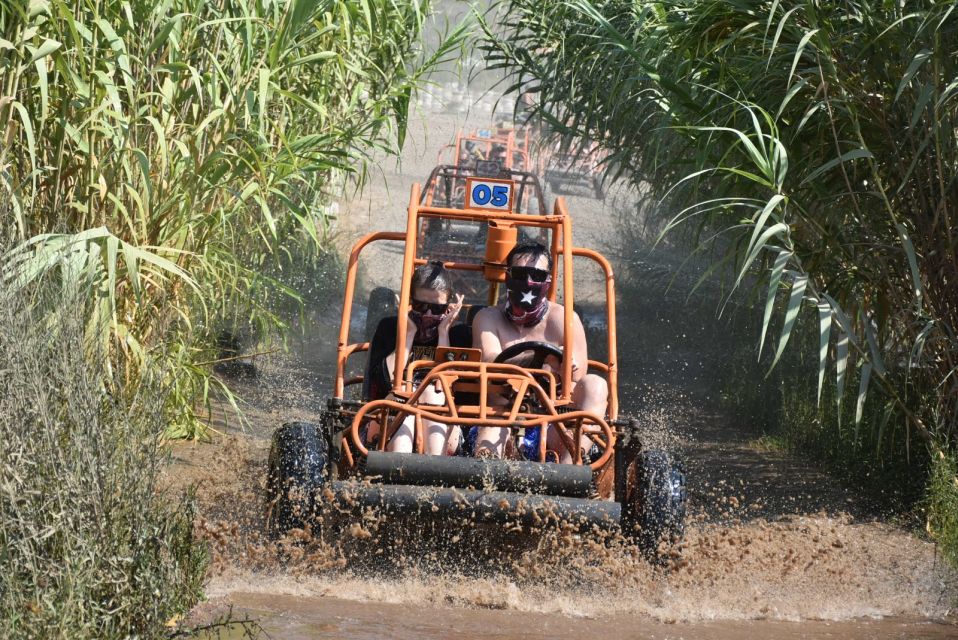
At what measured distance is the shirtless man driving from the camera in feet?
18.9

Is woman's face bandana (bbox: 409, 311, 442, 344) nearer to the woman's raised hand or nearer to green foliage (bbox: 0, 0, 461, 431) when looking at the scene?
the woman's raised hand

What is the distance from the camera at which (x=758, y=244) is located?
5.62m

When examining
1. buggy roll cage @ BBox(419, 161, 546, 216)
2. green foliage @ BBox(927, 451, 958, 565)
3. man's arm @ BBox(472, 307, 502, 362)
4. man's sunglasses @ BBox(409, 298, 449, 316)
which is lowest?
green foliage @ BBox(927, 451, 958, 565)

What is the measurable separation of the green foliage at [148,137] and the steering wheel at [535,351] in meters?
1.18

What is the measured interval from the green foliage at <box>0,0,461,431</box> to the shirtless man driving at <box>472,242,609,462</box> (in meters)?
1.00

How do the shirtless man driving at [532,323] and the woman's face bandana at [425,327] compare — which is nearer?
the shirtless man driving at [532,323]

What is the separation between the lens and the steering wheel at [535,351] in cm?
559

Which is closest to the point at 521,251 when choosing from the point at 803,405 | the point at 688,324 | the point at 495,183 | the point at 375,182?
the point at 495,183

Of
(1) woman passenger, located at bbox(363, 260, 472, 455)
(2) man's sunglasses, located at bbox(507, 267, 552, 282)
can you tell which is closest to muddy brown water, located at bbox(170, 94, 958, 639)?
(1) woman passenger, located at bbox(363, 260, 472, 455)

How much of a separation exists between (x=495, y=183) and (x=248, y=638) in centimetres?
286

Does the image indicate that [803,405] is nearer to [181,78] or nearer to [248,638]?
[181,78]

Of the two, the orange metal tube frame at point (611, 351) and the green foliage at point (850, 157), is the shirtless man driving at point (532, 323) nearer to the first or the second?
the orange metal tube frame at point (611, 351)

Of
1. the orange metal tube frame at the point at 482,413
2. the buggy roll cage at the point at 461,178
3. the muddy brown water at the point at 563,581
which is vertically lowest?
the muddy brown water at the point at 563,581

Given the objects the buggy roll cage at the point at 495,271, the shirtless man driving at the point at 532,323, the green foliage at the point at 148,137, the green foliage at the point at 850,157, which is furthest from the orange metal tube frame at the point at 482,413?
the green foliage at the point at 850,157
